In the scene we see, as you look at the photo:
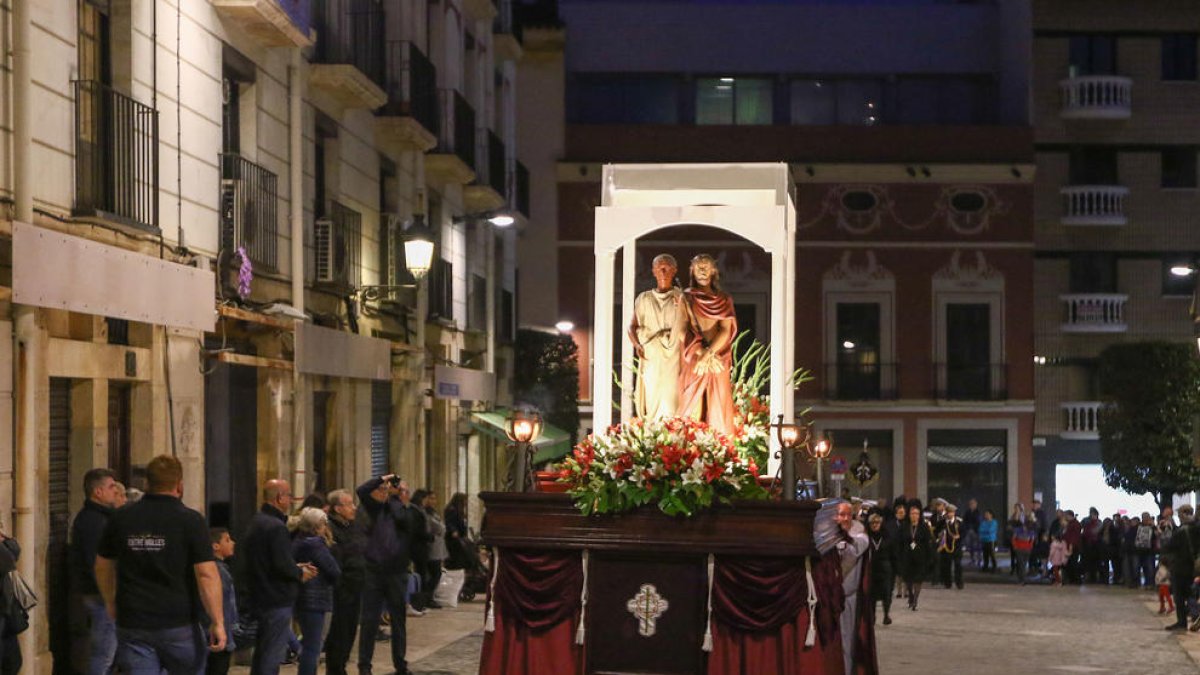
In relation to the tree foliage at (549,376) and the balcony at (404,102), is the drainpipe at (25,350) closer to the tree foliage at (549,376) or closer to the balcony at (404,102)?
the balcony at (404,102)

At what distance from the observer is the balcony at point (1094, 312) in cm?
4578

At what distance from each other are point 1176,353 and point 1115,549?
6.52 meters

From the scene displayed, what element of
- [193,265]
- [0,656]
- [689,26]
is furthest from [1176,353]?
[0,656]

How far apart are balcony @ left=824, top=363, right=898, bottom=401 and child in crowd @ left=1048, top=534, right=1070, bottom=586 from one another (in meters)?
9.44

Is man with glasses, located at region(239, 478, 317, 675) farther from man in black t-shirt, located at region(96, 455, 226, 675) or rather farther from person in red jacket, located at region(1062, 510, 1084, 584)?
person in red jacket, located at region(1062, 510, 1084, 584)

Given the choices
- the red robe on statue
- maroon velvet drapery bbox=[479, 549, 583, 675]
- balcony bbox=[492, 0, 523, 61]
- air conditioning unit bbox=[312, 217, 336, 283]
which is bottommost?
maroon velvet drapery bbox=[479, 549, 583, 675]

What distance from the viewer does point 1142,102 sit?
4600 centimetres

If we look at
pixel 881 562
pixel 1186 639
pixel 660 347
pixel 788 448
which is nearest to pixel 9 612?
pixel 660 347

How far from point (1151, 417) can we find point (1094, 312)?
17.8 ft

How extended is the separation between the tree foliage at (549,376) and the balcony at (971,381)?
1002 cm

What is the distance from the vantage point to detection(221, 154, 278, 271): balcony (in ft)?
60.4

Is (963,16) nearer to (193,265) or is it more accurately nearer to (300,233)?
(300,233)

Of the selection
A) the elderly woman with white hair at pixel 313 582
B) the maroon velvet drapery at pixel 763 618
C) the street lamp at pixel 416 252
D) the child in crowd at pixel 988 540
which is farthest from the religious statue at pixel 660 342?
the child in crowd at pixel 988 540

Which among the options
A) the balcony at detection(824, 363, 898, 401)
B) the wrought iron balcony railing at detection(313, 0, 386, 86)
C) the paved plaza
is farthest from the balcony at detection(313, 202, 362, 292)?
the balcony at detection(824, 363, 898, 401)
